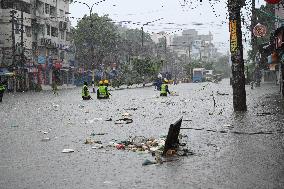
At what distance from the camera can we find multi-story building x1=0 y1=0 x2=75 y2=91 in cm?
5062

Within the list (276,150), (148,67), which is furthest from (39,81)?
(276,150)

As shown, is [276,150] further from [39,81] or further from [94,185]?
[39,81]

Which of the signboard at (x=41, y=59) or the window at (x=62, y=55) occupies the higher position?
the window at (x=62, y=55)

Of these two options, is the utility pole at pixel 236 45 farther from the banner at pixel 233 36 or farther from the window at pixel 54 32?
the window at pixel 54 32

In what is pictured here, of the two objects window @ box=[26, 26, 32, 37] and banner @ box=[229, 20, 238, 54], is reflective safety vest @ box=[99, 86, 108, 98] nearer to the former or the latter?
banner @ box=[229, 20, 238, 54]

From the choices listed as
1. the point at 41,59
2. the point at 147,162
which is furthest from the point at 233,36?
the point at 41,59

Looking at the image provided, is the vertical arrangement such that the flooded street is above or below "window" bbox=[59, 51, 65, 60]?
below

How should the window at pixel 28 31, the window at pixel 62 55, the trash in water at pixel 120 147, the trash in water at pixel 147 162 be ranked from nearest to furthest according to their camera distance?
1. the trash in water at pixel 147 162
2. the trash in water at pixel 120 147
3. the window at pixel 28 31
4. the window at pixel 62 55

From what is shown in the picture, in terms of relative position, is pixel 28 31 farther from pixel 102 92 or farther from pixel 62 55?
pixel 102 92

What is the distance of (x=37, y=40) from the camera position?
57844 mm

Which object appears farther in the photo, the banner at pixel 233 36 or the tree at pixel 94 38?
the tree at pixel 94 38

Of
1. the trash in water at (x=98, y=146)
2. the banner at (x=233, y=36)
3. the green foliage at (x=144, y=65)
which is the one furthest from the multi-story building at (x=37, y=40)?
the trash in water at (x=98, y=146)

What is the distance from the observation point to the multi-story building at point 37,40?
166 feet

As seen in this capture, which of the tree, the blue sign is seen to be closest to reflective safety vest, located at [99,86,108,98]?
the blue sign
